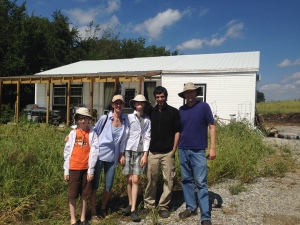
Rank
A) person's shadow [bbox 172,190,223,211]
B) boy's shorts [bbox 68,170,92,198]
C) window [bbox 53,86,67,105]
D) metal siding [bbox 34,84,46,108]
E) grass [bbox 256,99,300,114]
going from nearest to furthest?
boy's shorts [bbox 68,170,92,198]
person's shadow [bbox 172,190,223,211]
window [bbox 53,86,67,105]
metal siding [bbox 34,84,46,108]
grass [bbox 256,99,300,114]

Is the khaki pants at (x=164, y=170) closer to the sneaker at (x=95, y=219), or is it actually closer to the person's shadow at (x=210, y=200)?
the person's shadow at (x=210, y=200)

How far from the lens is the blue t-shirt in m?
3.87

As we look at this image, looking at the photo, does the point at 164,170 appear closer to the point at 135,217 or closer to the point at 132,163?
the point at 132,163

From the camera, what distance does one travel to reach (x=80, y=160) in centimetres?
A: 362

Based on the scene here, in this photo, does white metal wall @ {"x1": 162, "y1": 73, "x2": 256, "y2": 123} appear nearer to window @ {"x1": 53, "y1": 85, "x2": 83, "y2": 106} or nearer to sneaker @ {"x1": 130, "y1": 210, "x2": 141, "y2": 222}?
window @ {"x1": 53, "y1": 85, "x2": 83, "y2": 106}

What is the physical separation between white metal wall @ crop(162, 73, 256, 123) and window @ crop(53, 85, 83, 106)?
261 inches

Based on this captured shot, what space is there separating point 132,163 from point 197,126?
1.04m

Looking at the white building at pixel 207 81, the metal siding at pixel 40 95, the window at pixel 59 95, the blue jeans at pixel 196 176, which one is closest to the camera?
the blue jeans at pixel 196 176

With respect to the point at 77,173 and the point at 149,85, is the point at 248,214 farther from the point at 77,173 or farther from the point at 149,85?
the point at 149,85

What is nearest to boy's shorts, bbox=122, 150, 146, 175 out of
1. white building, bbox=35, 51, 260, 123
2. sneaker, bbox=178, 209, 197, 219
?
sneaker, bbox=178, 209, 197, 219

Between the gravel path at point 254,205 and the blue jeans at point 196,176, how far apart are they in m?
0.24

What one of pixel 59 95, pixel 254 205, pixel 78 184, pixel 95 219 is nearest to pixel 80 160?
pixel 78 184

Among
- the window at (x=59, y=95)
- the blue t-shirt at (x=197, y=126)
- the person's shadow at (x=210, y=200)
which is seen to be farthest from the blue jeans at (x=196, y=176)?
the window at (x=59, y=95)

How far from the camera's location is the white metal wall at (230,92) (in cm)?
1267
